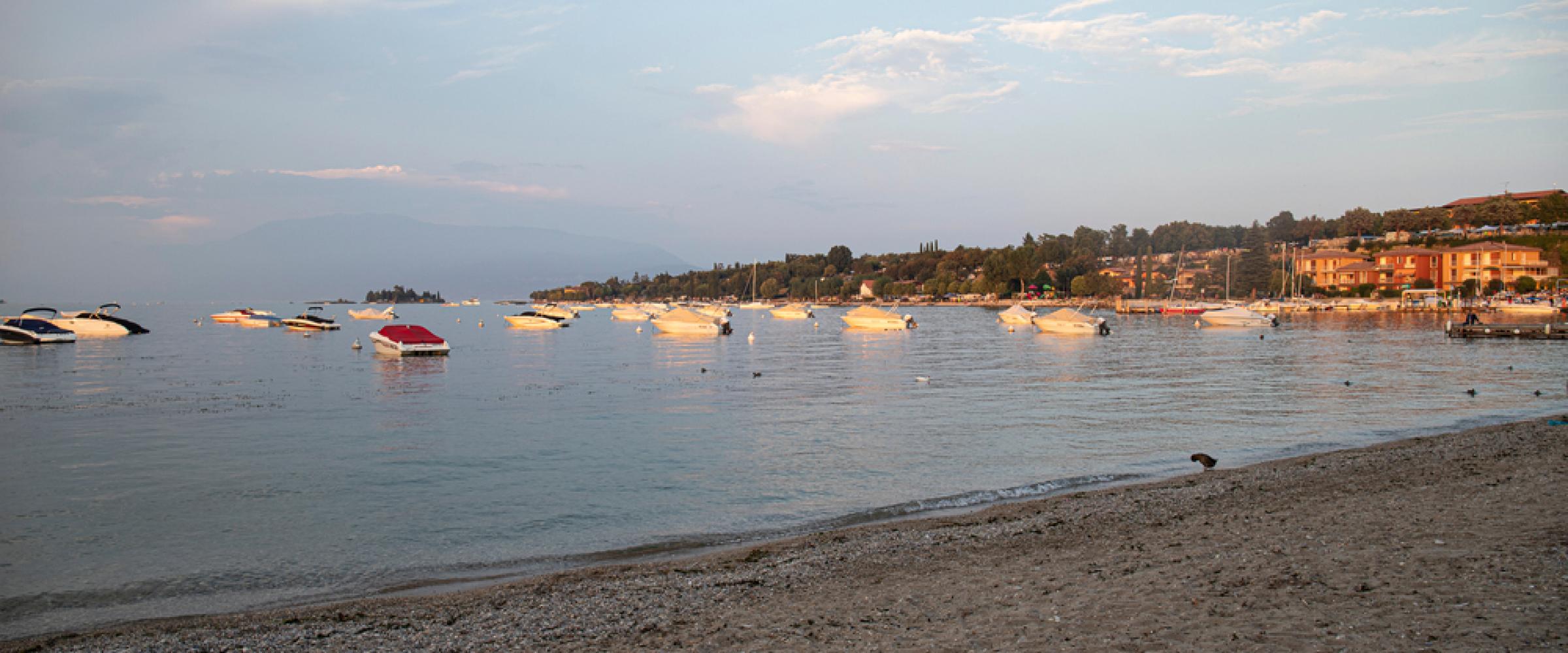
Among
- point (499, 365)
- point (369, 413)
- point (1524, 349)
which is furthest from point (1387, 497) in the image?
point (1524, 349)

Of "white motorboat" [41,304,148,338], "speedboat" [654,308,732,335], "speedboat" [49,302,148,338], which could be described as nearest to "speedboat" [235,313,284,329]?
"speedboat" [49,302,148,338]

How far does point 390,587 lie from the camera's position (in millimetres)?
10305

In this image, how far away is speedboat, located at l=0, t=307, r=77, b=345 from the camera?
211ft

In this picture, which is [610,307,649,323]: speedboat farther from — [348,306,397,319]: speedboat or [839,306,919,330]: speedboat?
[839,306,919,330]: speedboat

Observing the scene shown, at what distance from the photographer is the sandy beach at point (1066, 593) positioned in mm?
6680

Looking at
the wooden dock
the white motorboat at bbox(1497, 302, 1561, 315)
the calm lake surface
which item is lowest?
the calm lake surface

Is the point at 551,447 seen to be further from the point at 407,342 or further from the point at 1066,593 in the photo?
the point at 407,342

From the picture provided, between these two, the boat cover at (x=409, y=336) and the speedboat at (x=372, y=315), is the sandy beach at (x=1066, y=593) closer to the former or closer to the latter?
the boat cover at (x=409, y=336)

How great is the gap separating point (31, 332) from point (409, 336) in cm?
3364

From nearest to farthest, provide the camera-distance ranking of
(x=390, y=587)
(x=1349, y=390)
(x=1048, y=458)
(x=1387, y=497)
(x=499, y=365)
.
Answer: (x=390, y=587), (x=1387, y=497), (x=1048, y=458), (x=1349, y=390), (x=499, y=365)

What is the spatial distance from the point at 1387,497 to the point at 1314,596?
6105 millimetres

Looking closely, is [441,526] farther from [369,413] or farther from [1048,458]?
[369,413]

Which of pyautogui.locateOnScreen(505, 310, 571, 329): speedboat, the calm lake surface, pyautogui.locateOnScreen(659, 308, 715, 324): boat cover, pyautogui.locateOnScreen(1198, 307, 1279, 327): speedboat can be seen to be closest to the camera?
the calm lake surface

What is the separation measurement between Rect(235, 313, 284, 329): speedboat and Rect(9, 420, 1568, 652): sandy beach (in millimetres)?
109552
